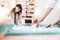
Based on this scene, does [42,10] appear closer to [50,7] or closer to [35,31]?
[50,7]

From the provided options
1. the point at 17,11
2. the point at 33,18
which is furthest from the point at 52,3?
the point at 17,11

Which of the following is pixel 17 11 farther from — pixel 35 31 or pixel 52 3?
pixel 52 3

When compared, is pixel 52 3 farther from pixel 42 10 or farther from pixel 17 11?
pixel 17 11

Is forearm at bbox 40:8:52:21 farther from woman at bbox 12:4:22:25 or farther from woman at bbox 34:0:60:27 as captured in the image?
woman at bbox 12:4:22:25

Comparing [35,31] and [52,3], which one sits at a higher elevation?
[52,3]

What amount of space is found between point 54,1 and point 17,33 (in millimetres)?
566

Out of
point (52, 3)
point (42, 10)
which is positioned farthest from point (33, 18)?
point (52, 3)

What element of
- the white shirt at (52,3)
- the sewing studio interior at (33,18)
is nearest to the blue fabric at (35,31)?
the sewing studio interior at (33,18)

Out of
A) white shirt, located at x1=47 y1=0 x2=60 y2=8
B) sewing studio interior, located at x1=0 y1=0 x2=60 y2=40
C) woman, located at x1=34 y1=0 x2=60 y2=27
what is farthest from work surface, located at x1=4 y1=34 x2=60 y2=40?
white shirt, located at x1=47 y1=0 x2=60 y2=8

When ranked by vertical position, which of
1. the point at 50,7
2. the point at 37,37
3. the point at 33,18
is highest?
the point at 50,7

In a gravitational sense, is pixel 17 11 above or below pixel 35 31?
above

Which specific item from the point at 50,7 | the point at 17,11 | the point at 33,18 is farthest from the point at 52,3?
the point at 17,11

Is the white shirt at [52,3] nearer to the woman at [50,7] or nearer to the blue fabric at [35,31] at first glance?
the woman at [50,7]

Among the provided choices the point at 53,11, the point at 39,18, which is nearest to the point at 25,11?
the point at 39,18
